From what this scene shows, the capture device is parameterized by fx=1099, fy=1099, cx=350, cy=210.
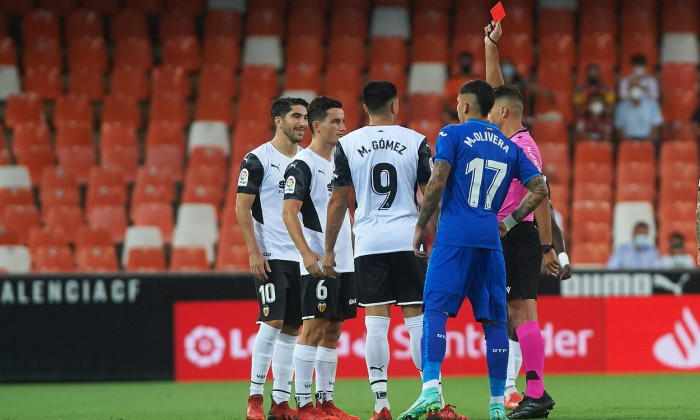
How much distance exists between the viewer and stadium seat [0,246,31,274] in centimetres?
1362

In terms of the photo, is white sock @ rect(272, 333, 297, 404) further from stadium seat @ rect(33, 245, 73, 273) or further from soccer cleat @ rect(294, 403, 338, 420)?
stadium seat @ rect(33, 245, 73, 273)

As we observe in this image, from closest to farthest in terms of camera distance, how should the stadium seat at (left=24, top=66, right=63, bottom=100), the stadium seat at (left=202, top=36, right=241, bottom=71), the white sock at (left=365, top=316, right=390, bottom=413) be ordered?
the white sock at (left=365, top=316, right=390, bottom=413)
the stadium seat at (left=24, top=66, right=63, bottom=100)
the stadium seat at (left=202, top=36, right=241, bottom=71)

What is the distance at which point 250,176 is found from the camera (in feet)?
25.0

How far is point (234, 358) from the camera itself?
11.5 metres

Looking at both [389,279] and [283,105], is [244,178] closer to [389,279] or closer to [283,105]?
[283,105]

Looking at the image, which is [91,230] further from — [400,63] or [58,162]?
[400,63]

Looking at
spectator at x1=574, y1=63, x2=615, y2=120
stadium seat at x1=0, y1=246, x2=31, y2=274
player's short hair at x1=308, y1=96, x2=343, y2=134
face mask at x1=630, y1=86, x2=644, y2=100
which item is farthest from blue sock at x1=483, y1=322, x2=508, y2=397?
face mask at x1=630, y1=86, x2=644, y2=100

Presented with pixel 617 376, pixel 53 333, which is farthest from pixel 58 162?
pixel 617 376

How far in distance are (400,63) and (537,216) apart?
32.7 feet

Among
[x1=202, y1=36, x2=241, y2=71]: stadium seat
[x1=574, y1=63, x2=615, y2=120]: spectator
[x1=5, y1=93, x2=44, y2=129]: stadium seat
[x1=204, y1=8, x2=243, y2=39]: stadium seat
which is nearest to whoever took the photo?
[x1=574, y1=63, x2=615, y2=120]: spectator

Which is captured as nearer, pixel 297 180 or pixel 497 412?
pixel 497 412

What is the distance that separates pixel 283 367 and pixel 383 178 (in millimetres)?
1556

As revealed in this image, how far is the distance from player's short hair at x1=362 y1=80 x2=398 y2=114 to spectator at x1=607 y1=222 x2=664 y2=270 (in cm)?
673

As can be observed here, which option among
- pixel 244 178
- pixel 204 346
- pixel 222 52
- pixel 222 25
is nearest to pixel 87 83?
pixel 222 52
